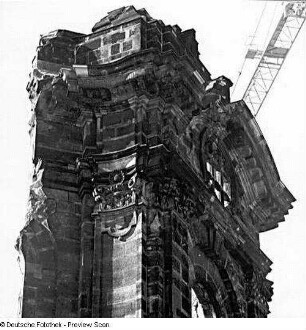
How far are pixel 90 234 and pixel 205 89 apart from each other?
5.48 meters

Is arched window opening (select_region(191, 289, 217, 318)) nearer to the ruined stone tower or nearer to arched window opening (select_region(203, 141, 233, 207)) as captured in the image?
the ruined stone tower

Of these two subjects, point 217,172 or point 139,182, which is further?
point 217,172

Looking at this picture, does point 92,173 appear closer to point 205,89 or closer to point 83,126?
point 83,126

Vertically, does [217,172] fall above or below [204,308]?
above

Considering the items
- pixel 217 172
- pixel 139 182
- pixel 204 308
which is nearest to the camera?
pixel 139 182

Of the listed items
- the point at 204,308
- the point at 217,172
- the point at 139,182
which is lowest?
the point at 204,308

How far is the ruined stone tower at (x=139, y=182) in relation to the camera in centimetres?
2823

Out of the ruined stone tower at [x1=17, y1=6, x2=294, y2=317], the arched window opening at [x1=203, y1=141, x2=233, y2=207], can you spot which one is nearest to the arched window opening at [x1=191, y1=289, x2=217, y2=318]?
the ruined stone tower at [x1=17, y1=6, x2=294, y2=317]

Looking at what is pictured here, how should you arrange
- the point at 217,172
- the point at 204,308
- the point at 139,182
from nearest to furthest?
1. the point at 139,182
2. the point at 204,308
3. the point at 217,172

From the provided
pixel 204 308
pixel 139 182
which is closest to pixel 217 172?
pixel 204 308

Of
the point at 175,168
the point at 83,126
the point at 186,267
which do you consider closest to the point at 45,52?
the point at 83,126

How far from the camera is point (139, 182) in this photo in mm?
29422

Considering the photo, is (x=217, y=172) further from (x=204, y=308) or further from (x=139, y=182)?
(x=139, y=182)

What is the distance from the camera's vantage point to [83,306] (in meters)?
27.8
